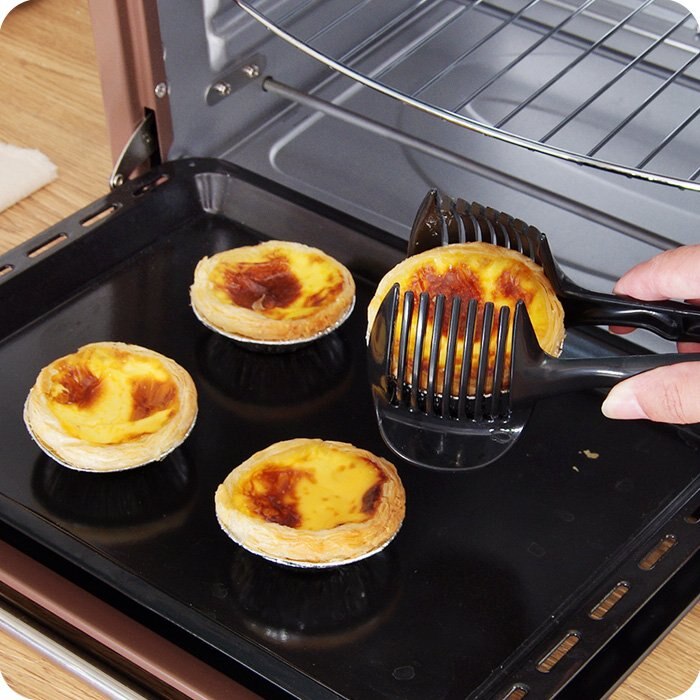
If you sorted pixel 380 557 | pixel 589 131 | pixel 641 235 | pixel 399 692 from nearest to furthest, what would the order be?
pixel 399 692 → pixel 380 557 → pixel 641 235 → pixel 589 131

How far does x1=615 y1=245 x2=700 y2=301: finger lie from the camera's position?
3.47ft

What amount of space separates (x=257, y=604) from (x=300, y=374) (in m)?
0.30

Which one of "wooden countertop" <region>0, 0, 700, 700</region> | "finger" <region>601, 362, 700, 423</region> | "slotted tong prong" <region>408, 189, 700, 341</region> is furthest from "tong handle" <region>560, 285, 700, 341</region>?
"wooden countertop" <region>0, 0, 700, 700</region>

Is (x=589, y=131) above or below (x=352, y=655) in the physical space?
above

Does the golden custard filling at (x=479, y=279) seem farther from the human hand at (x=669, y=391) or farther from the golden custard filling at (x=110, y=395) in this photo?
the golden custard filling at (x=110, y=395)

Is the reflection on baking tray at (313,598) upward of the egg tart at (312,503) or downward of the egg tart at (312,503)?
downward

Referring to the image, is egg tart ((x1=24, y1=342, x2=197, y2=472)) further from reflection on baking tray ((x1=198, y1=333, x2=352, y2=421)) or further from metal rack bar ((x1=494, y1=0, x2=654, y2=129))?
metal rack bar ((x1=494, y1=0, x2=654, y2=129))

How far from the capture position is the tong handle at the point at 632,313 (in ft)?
3.45

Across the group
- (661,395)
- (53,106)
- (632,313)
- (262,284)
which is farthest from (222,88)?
(661,395)

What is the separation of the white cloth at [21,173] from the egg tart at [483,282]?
614 mm

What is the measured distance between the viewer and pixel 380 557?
1.09 meters

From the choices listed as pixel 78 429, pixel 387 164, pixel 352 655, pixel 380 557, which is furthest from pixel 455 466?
pixel 387 164

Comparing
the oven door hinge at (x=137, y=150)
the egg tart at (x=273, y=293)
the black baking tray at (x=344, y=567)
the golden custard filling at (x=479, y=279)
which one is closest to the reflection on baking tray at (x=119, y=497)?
the black baking tray at (x=344, y=567)

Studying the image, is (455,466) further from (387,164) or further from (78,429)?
(387,164)
